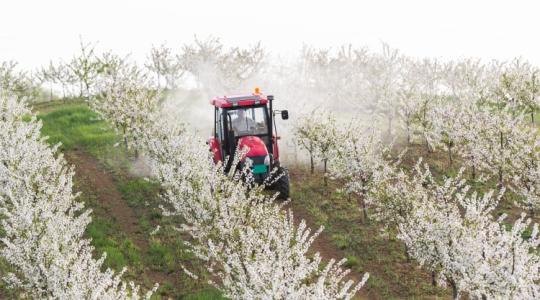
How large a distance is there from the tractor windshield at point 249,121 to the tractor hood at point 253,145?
0.31 meters

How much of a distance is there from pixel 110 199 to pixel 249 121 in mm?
8152

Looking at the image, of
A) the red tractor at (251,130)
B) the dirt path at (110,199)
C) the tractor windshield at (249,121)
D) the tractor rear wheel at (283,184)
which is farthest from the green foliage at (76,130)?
the tractor rear wheel at (283,184)

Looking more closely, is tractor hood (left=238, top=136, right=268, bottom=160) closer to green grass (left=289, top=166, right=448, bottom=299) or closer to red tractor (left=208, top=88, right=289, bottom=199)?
red tractor (left=208, top=88, right=289, bottom=199)

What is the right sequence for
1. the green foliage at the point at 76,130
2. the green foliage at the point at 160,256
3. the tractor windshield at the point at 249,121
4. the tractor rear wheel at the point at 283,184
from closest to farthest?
the green foliage at the point at 160,256 < the tractor windshield at the point at 249,121 < the tractor rear wheel at the point at 283,184 < the green foliage at the point at 76,130

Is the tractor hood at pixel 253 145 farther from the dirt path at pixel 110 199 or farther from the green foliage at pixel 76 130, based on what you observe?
the green foliage at pixel 76 130

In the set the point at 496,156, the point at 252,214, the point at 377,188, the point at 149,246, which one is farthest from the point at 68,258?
the point at 496,156

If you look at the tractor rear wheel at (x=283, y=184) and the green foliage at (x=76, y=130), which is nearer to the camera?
the tractor rear wheel at (x=283, y=184)

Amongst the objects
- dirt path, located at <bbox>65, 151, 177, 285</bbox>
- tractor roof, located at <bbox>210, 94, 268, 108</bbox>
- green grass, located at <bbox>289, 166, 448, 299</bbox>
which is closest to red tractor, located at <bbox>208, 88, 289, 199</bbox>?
tractor roof, located at <bbox>210, 94, 268, 108</bbox>

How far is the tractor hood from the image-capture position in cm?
1995

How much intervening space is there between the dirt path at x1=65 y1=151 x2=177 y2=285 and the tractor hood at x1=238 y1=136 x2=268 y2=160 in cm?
531

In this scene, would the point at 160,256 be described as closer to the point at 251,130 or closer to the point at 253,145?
the point at 253,145

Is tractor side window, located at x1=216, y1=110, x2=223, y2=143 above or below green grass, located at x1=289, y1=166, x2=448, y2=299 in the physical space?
above

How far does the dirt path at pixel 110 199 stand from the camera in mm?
19031

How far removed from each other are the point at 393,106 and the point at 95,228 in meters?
22.0
